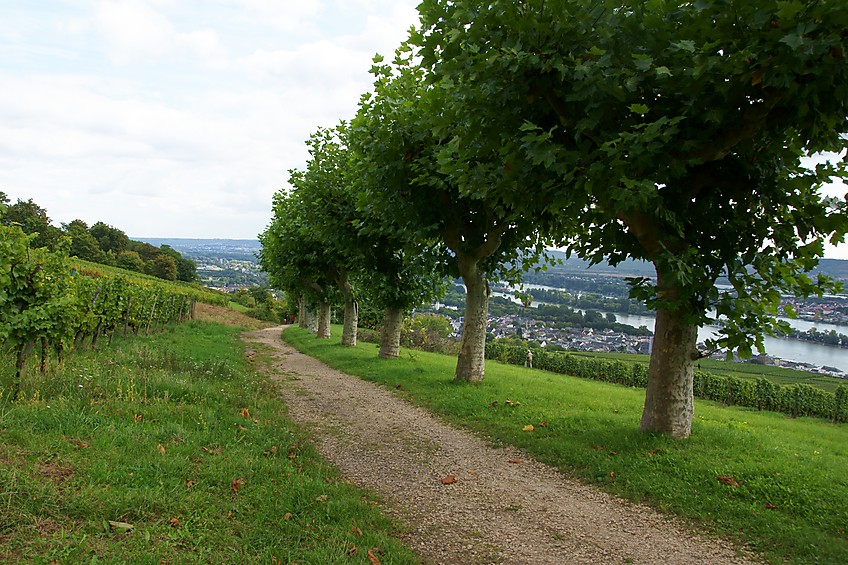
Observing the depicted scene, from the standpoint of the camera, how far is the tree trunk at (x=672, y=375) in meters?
7.66

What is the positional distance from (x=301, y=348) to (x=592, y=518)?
898 inches

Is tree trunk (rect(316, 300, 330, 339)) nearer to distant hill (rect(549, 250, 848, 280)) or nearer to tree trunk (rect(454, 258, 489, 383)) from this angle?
distant hill (rect(549, 250, 848, 280))

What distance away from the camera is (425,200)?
11539 mm

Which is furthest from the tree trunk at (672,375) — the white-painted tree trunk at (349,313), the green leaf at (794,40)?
the white-painted tree trunk at (349,313)

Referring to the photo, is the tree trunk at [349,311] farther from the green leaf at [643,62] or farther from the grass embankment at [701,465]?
the green leaf at [643,62]

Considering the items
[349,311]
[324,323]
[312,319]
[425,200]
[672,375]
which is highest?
[425,200]

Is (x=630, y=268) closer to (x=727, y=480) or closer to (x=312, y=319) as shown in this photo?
(x=727, y=480)

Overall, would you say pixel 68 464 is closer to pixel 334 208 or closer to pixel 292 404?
pixel 292 404

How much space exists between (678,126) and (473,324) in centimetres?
742

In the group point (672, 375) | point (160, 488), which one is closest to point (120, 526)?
point (160, 488)

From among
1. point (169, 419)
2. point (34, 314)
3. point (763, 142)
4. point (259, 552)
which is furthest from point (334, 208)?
point (259, 552)

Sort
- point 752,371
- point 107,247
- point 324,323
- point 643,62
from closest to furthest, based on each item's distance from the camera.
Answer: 1. point 643,62
2. point 324,323
3. point 752,371
4. point 107,247

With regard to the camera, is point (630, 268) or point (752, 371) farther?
point (752, 371)

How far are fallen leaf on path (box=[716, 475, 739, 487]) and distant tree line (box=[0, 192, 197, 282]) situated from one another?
67.0 m
